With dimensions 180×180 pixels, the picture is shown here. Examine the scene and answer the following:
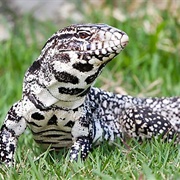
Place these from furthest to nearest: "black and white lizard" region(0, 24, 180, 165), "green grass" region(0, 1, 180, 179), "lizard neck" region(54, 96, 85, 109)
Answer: "lizard neck" region(54, 96, 85, 109)
"black and white lizard" region(0, 24, 180, 165)
"green grass" region(0, 1, 180, 179)

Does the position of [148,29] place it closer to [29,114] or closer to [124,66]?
[124,66]

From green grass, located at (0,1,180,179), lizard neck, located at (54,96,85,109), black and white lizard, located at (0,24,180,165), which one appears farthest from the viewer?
lizard neck, located at (54,96,85,109)

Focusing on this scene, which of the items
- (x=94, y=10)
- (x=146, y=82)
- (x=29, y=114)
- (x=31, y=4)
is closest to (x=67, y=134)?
(x=29, y=114)

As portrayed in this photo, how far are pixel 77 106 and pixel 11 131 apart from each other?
554mm

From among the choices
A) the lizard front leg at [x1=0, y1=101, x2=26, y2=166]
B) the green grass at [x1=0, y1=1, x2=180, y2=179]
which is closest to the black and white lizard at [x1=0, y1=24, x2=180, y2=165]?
the lizard front leg at [x1=0, y1=101, x2=26, y2=166]

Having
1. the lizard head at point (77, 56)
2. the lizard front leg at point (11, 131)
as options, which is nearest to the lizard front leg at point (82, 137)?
the lizard head at point (77, 56)

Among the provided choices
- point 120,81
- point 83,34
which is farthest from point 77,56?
point 120,81

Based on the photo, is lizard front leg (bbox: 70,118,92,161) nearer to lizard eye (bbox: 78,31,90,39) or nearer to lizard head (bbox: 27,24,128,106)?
lizard head (bbox: 27,24,128,106)

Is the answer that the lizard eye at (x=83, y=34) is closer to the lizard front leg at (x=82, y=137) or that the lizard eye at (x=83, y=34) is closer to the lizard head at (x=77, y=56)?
the lizard head at (x=77, y=56)

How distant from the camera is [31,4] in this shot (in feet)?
37.7

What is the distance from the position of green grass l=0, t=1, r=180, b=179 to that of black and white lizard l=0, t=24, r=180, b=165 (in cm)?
15

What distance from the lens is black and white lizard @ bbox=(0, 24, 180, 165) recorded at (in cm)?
527

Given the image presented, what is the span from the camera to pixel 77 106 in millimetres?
5691

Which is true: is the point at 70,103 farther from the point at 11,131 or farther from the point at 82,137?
the point at 11,131
